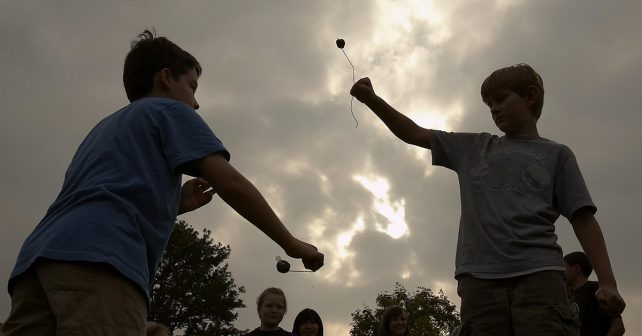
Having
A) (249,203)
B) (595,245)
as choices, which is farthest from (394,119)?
(249,203)

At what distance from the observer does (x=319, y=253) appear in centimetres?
306

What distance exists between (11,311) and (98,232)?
479 millimetres

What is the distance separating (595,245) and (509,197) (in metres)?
0.57

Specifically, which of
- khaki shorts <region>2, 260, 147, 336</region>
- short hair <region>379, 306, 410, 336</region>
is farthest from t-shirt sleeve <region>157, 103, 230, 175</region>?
short hair <region>379, 306, 410, 336</region>

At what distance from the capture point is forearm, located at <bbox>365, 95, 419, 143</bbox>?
4617mm

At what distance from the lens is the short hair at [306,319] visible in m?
9.37

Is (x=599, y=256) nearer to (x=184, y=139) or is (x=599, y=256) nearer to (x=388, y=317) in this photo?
(x=184, y=139)

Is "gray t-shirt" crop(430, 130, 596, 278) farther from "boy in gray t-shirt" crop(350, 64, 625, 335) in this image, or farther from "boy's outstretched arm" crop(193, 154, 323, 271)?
"boy's outstretched arm" crop(193, 154, 323, 271)

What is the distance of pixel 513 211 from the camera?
411 cm

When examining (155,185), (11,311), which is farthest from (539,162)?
(11,311)

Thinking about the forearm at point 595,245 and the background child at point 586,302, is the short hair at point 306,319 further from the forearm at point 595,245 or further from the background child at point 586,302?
the forearm at point 595,245

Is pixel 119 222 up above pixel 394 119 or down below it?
below

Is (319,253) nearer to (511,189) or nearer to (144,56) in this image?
(144,56)

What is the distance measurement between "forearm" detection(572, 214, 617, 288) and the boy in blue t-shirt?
1.88 metres
